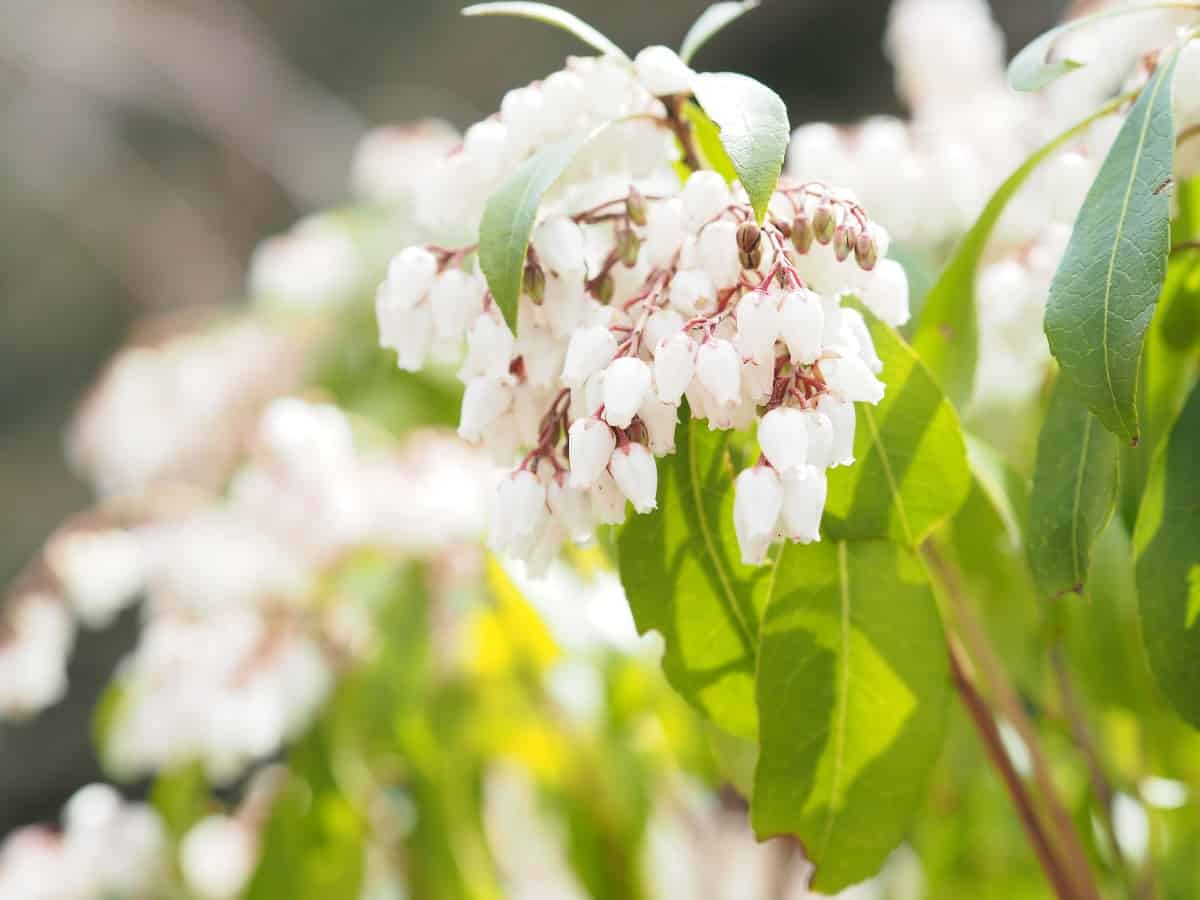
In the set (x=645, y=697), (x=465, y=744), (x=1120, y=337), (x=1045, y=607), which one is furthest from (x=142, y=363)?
(x=1120, y=337)

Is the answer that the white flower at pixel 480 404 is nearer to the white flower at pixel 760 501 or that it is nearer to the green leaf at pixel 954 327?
the white flower at pixel 760 501

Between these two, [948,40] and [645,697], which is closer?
[645,697]

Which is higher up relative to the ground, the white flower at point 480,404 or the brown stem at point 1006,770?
the white flower at point 480,404

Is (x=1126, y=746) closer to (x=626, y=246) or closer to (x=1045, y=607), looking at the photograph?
(x=1045, y=607)

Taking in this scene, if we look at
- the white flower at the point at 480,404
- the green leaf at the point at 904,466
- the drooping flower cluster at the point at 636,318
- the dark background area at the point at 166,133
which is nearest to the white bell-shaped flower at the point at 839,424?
the drooping flower cluster at the point at 636,318

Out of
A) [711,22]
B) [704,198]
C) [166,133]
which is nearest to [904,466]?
[704,198]

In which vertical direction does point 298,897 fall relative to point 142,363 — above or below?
below

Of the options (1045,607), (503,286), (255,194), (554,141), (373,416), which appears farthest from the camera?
(255,194)
